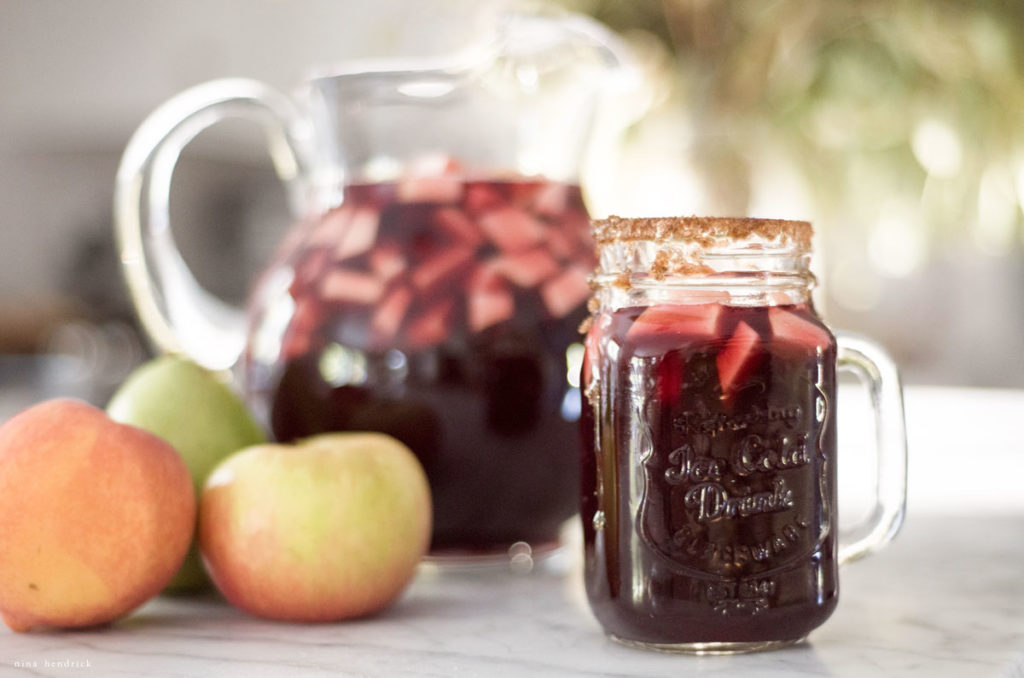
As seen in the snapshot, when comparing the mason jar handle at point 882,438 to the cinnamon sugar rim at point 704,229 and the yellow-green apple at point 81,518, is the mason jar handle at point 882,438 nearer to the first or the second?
the cinnamon sugar rim at point 704,229

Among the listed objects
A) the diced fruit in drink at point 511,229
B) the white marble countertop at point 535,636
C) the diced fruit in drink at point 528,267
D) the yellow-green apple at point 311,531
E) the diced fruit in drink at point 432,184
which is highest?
the diced fruit in drink at point 432,184

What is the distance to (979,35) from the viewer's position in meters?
1.16

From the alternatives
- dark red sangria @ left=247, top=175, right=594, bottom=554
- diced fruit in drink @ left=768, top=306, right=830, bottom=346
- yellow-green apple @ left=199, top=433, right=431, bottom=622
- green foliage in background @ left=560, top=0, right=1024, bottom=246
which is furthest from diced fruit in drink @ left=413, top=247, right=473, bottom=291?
green foliage in background @ left=560, top=0, right=1024, bottom=246

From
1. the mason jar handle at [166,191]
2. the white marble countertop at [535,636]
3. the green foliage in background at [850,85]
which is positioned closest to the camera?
the white marble countertop at [535,636]

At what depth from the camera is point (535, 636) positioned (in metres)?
0.58

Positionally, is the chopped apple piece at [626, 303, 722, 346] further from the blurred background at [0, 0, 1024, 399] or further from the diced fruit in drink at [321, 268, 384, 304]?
the blurred background at [0, 0, 1024, 399]

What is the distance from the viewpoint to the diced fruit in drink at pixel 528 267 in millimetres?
725

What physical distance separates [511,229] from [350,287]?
0.36 ft

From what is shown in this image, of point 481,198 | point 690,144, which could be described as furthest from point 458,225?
point 690,144

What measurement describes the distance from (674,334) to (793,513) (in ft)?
0.33

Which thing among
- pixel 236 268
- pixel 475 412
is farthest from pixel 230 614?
pixel 236 268

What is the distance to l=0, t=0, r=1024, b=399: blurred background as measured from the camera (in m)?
1.22

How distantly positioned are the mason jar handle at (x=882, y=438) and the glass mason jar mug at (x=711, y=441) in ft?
0.10

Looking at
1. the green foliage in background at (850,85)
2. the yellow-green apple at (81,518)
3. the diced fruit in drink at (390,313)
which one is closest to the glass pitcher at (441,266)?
the diced fruit in drink at (390,313)
